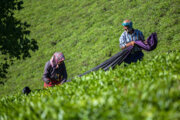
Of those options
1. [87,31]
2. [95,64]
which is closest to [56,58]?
[95,64]

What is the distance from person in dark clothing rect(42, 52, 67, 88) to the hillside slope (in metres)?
4.87

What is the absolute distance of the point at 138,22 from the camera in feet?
51.1

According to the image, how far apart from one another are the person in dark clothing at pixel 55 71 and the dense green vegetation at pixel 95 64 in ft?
2.63

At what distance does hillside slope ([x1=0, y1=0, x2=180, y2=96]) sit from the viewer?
14.4 meters

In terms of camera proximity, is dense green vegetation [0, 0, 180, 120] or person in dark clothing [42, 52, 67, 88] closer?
dense green vegetation [0, 0, 180, 120]

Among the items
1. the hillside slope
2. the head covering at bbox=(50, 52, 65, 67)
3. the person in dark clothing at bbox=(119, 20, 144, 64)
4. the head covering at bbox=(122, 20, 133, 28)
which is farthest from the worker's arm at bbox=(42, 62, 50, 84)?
the hillside slope

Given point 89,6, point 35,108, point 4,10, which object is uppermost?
point 89,6

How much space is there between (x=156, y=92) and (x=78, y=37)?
15990 millimetres

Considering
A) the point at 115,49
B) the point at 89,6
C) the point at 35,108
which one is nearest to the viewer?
the point at 35,108

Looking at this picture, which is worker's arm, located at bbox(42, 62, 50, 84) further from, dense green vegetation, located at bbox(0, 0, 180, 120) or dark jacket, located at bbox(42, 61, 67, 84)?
dense green vegetation, located at bbox(0, 0, 180, 120)

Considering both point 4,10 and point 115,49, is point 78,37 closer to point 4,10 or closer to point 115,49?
point 115,49

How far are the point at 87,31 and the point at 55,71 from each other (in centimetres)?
1107

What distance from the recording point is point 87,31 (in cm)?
1895

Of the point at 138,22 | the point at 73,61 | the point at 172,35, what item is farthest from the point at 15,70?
the point at 172,35
